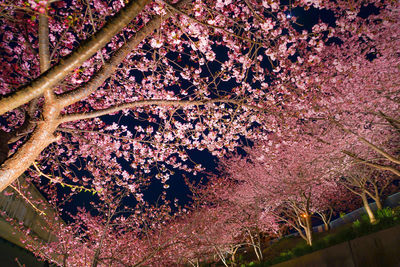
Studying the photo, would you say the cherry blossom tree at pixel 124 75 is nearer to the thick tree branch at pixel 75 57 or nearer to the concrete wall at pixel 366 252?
the thick tree branch at pixel 75 57

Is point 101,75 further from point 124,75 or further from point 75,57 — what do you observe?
point 124,75

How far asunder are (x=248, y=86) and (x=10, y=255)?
23787 millimetres

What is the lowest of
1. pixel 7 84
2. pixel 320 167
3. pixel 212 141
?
pixel 320 167

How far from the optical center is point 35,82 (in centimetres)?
297

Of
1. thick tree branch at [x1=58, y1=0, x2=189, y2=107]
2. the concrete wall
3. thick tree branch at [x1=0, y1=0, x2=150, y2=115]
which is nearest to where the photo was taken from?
thick tree branch at [x1=0, y1=0, x2=150, y2=115]

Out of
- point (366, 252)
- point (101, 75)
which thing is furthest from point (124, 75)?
point (366, 252)

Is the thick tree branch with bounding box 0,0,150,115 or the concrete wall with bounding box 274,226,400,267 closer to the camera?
the thick tree branch with bounding box 0,0,150,115

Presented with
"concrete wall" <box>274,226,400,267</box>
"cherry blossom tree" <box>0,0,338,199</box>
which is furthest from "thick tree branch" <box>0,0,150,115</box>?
"concrete wall" <box>274,226,400,267</box>

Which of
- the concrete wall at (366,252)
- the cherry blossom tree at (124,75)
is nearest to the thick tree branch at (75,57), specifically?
the cherry blossom tree at (124,75)

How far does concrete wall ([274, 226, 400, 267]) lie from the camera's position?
25.1 feet

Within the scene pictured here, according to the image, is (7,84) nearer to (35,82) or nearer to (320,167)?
(35,82)

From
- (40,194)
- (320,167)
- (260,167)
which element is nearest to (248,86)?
(320,167)

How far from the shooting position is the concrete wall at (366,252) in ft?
25.1

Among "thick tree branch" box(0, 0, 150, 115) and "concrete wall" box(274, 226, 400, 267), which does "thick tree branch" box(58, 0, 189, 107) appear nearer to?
"thick tree branch" box(0, 0, 150, 115)
